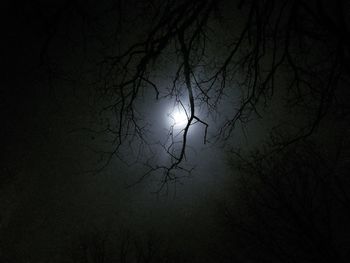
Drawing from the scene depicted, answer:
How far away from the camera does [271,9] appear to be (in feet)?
12.9

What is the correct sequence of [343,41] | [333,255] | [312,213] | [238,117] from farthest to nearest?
[312,213] < [333,255] < [238,117] < [343,41]

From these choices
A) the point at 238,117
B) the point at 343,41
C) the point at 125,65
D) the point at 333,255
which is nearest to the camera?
the point at 343,41

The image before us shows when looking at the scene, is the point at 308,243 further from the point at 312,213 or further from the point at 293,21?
the point at 293,21

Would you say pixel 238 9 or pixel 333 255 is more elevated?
pixel 238 9

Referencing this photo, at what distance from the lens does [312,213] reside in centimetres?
946

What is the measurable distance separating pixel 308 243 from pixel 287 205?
1212mm

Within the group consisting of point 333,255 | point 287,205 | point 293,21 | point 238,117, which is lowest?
point 333,255

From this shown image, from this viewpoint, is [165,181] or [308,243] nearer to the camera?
[165,181]

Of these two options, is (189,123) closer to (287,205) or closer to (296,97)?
(296,97)

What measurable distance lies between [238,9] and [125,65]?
5.18 ft

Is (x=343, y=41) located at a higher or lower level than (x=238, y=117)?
lower

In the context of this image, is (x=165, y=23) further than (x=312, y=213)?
No

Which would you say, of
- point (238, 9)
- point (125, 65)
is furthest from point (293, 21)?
point (125, 65)

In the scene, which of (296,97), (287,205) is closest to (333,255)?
(287,205)
